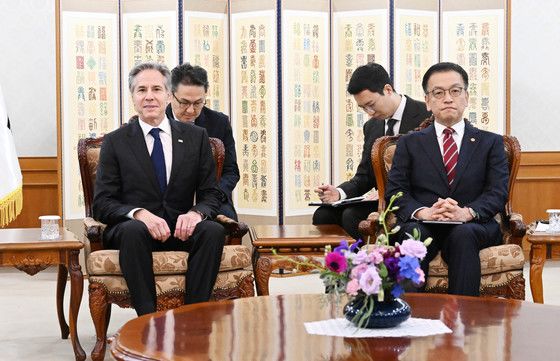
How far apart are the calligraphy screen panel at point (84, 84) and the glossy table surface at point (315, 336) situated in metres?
3.64

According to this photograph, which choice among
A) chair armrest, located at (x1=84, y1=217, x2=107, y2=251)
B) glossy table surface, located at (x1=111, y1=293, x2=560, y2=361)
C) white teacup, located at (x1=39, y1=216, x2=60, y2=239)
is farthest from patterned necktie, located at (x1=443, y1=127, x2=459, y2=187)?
white teacup, located at (x1=39, y1=216, x2=60, y2=239)

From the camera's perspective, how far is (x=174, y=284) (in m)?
4.02

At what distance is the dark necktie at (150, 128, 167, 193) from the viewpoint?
14.1 ft

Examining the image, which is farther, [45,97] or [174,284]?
[45,97]

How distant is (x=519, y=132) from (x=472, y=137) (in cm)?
309

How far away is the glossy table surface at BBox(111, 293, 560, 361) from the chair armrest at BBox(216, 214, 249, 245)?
46.5 inches

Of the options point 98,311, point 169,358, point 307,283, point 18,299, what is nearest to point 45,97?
point 18,299

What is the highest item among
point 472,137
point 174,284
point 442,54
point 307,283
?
point 442,54

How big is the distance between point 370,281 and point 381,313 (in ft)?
0.51

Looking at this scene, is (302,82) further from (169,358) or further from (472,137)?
(169,358)

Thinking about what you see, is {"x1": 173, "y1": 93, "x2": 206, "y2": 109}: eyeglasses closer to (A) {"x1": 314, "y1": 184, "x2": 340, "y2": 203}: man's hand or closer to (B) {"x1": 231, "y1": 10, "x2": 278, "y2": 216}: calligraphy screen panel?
(A) {"x1": 314, "y1": 184, "x2": 340, "y2": 203}: man's hand

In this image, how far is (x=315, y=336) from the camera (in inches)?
104

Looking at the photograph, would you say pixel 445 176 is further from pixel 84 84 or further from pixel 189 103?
pixel 84 84

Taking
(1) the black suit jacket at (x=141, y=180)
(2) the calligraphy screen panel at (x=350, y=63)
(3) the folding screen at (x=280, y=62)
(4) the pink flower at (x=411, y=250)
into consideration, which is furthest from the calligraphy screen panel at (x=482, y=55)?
(4) the pink flower at (x=411, y=250)
